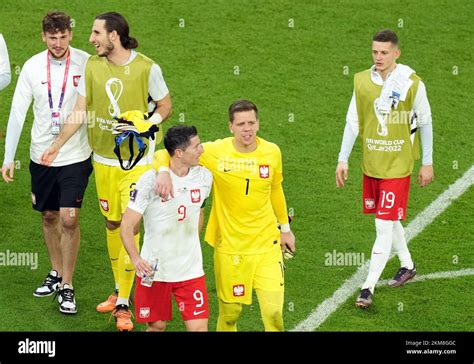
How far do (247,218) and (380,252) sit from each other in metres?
1.96

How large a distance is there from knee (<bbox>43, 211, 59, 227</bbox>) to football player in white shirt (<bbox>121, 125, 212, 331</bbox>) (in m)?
2.03

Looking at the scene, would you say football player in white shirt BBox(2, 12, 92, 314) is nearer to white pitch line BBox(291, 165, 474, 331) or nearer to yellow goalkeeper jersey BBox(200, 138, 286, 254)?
yellow goalkeeper jersey BBox(200, 138, 286, 254)

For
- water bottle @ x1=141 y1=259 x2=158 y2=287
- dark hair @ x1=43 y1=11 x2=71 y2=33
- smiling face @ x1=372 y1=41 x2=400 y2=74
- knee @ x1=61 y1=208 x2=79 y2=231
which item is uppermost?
dark hair @ x1=43 y1=11 x2=71 y2=33

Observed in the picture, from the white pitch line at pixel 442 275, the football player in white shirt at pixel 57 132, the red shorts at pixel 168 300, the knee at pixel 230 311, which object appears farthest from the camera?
the white pitch line at pixel 442 275

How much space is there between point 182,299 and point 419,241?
373 cm

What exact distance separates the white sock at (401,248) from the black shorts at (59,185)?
2.86 m

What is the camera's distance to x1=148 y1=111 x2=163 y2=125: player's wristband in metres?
11.9

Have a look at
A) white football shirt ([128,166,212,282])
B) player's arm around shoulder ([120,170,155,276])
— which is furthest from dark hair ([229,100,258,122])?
player's arm around shoulder ([120,170,155,276])

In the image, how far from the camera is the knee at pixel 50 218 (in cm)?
1264

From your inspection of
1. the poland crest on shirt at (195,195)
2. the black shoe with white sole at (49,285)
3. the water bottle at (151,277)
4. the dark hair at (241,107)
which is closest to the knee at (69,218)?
the black shoe with white sole at (49,285)

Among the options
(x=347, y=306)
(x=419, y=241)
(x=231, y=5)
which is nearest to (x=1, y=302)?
(x=347, y=306)

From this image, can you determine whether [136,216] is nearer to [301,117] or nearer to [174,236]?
[174,236]

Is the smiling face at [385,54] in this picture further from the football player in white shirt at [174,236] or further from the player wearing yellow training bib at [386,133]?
the football player in white shirt at [174,236]

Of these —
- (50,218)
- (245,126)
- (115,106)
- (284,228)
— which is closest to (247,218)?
(284,228)
